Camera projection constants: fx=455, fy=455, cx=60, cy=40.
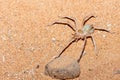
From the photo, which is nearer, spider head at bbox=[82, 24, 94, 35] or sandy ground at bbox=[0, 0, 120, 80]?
sandy ground at bbox=[0, 0, 120, 80]

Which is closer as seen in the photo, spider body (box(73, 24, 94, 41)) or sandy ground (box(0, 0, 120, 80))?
sandy ground (box(0, 0, 120, 80))

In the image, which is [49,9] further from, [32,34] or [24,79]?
[24,79]

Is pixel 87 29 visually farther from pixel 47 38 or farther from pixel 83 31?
pixel 47 38

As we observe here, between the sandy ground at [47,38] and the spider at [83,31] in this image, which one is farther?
the spider at [83,31]

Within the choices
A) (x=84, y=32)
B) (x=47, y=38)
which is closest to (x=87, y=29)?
(x=84, y=32)

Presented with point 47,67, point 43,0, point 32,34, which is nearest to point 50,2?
point 43,0

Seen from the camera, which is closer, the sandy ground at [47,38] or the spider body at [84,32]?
the sandy ground at [47,38]

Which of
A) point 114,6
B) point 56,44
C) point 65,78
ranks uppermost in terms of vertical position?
point 114,6

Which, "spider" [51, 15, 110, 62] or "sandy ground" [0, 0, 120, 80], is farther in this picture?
"spider" [51, 15, 110, 62]
